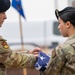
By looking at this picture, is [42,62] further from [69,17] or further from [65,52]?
[69,17]

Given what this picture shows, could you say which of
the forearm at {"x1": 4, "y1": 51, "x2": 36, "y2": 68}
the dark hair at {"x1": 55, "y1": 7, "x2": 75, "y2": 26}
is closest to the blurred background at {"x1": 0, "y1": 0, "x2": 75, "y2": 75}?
the forearm at {"x1": 4, "y1": 51, "x2": 36, "y2": 68}

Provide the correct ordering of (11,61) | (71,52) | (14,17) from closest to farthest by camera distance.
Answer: (71,52), (11,61), (14,17)

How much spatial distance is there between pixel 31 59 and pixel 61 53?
1.52 ft

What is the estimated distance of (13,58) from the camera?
355 centimetres

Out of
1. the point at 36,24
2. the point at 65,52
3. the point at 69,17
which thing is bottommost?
the point at 36,24

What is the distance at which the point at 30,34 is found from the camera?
1323cm

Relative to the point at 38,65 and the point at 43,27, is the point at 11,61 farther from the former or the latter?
the point at 43,27

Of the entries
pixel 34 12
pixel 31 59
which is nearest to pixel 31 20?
pixel 34 12

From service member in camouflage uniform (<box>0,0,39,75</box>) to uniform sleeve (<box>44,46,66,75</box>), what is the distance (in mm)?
352

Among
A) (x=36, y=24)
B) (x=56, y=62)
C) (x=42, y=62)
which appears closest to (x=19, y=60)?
(x=42, y=62)

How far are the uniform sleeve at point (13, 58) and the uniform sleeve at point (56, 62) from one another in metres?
0.35

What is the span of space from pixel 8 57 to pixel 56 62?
0.47m

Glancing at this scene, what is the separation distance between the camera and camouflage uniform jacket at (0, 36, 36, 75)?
3.46m

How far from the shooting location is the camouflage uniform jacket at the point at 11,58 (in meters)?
3.46
